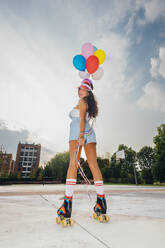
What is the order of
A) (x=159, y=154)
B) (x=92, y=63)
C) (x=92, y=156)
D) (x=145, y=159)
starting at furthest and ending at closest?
(x=145, y=159)
(x=159, y=154)
(x=92, y=63)
(x=92, y=156)

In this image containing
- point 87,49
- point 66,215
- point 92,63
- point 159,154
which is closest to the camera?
point 66,215

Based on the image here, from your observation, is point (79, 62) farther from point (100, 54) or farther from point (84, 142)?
point (84, 142)

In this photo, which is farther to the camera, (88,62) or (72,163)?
(88,62)

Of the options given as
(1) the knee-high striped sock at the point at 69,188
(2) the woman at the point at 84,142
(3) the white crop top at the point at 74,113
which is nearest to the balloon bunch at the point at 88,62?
(2) the woman at the point at 84,142

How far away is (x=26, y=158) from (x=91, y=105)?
3350 inches

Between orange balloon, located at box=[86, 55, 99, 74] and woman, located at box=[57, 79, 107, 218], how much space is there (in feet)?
1.32

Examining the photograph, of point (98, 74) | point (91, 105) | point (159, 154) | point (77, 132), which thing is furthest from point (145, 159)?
point (77, 132)

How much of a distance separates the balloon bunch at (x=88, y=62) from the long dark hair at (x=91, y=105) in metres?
0.61

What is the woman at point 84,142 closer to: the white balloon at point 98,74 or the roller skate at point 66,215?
the roller skate at point 66,215

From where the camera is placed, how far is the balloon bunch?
107 inches

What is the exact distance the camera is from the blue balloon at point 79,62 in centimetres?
276

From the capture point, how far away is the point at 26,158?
78938 millimetres

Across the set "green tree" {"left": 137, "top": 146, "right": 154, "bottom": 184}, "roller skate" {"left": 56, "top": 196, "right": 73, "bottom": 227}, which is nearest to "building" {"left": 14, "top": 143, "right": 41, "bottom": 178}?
"green tree" {"left": 137, "top": 146, "right": 154, "bottom": 184}

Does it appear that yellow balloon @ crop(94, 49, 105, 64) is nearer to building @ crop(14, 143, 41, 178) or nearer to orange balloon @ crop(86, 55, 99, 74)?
orange balloon @ crop(86, 55, 99, 74)
